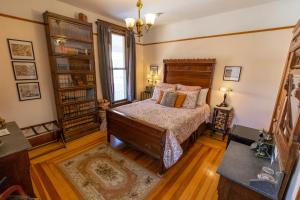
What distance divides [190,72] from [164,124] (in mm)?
2004

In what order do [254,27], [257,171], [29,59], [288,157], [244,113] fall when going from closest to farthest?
[288,157]
[257,171]
[29,59]
[254,27]
[244,113]

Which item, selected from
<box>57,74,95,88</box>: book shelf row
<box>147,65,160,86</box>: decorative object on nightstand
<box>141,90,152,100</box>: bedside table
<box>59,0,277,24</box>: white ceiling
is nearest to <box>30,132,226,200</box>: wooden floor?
<box>57,74,95,88</box>: book shelf row

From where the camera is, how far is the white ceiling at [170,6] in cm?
257

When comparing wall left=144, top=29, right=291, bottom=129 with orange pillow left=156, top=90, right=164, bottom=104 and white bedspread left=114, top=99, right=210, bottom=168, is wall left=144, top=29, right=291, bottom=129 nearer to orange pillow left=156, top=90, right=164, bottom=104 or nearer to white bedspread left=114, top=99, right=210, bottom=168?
white bedspread left=114, top=99, right=210, bottom=168

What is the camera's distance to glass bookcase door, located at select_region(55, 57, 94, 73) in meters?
2.70

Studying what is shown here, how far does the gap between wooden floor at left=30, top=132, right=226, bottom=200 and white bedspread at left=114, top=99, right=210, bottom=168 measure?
0.28m

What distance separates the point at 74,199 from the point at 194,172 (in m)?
1.66

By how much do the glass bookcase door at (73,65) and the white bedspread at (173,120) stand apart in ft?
4.14

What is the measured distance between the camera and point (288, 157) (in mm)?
894

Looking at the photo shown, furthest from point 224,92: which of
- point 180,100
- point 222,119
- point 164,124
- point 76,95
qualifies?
point 76,95

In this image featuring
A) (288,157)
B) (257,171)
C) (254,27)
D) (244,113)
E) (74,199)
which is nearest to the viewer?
(288,157)

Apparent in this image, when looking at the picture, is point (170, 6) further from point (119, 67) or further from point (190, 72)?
point (119, 67)

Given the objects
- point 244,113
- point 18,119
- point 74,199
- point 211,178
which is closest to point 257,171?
point 211,178

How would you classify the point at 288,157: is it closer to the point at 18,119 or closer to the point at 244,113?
the point at 244,113
